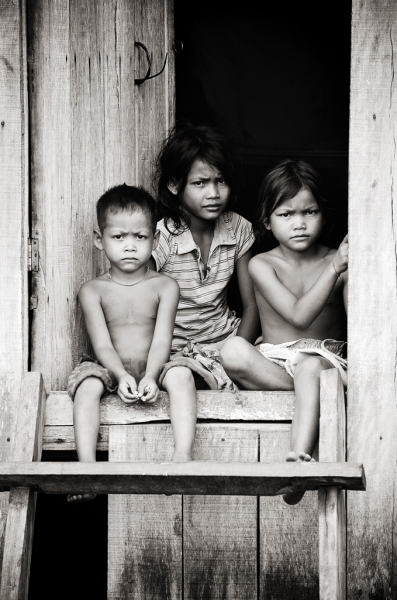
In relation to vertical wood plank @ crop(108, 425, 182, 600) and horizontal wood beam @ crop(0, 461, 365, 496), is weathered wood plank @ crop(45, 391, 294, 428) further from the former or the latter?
horizontal wood beam @ crop(0, 461, 365, 496)

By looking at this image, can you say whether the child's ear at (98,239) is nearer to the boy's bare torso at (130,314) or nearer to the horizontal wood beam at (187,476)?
the boy's bare torso at (130,314)

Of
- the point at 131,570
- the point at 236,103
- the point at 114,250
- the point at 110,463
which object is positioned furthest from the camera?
the point at 236,103

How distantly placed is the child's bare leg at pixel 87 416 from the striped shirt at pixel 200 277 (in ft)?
2.90

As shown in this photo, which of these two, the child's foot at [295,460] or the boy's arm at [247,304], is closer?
the child's foot at [295,460]

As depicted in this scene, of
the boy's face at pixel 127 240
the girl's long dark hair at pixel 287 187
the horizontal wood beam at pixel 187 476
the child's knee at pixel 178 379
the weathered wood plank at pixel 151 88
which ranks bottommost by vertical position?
the horizontal wood beam at pixel 187 476

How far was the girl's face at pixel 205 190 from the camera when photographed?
4422 mm

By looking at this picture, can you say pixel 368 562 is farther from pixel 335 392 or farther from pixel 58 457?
pixel 58 457

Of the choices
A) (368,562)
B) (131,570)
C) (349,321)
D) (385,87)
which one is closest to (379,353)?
(349,321)

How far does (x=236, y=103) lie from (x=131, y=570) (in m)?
2.71

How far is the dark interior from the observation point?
516cm

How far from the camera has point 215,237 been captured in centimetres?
455

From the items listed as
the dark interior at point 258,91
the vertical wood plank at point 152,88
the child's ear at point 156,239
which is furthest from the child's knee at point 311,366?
the dark interior at point 258,91

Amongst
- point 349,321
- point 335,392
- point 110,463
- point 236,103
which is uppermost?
point 236,103

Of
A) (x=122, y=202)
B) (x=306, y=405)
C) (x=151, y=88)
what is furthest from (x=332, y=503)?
(x=151, y=88)
